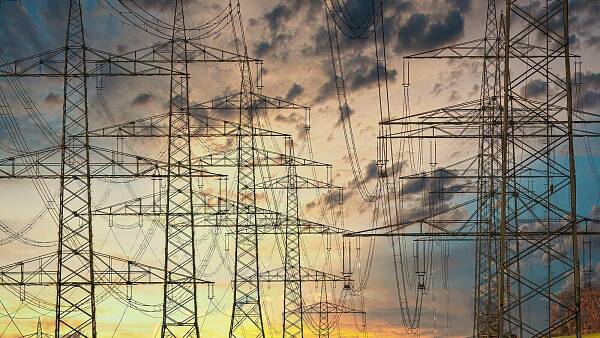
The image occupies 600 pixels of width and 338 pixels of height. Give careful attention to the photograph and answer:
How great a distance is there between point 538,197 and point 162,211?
2298 centimetres

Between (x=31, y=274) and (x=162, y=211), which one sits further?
(x=162, y=211)

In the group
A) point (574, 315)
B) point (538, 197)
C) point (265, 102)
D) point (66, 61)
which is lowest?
point (574, 315)

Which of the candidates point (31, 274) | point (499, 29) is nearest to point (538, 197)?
point (499, 29)

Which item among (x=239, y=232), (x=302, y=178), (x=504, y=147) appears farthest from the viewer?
(x=302, y=178)

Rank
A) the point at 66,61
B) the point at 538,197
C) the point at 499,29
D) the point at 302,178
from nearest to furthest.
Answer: the point at 538,197, the point at 66,61, the point at 499,29, the point at 302,178

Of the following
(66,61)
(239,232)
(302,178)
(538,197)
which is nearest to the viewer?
(538,197)

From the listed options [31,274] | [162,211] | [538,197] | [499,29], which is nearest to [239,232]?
[162,211]

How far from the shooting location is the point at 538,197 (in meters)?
27.2

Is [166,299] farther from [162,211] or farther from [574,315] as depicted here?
[574,315]

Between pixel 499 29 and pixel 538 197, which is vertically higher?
pixel 499 29

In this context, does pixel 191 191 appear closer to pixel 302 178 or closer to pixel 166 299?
pixel 166 299

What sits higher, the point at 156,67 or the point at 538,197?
the point at 156,67

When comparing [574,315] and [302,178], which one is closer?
[574,315]

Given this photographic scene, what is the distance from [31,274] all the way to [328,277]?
2336 centimetres
